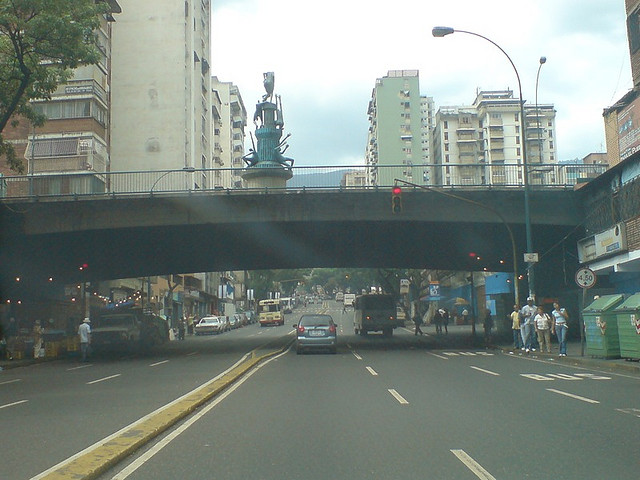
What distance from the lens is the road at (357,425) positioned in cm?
730

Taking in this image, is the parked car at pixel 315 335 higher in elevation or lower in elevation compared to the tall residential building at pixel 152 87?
lower

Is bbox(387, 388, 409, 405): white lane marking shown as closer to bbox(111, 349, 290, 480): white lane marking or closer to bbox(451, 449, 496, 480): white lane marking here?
bbox(111, 349, 290, 480): white lane marking

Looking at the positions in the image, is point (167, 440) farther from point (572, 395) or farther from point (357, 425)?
point (572, 395)

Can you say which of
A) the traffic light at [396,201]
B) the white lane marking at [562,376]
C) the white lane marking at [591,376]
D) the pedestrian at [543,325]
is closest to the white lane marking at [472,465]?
the white lane marking at [562,376]

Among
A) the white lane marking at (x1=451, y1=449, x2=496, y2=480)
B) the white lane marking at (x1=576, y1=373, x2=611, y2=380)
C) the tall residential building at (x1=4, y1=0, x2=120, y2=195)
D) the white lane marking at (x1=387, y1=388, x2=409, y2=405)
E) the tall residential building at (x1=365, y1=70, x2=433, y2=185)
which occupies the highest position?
the tall residential building at (x1=365, y1=70, x2=433, y2=185)

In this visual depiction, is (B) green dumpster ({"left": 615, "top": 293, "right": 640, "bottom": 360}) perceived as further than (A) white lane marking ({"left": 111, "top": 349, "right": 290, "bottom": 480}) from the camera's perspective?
Yes

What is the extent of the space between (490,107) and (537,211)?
81874mm

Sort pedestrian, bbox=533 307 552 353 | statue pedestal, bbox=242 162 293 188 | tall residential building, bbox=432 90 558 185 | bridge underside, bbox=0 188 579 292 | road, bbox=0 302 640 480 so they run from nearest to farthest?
road, bbox=0 302 640 480, pedestrian, bbox=533 307 552 353, bridge underside, bbox=0 188 579 292, statue pedestal, bbox=242 162 293 188, tall residential building, bbox=432 90 558 185

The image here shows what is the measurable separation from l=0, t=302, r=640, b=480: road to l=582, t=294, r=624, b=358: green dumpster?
2555mm

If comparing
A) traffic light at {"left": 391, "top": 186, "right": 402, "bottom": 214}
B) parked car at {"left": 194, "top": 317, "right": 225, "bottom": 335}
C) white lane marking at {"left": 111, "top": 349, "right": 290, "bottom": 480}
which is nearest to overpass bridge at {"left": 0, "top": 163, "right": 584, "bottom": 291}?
traffic light at {"left": 391, "top": 186, "right": 402, "bottom": 214}

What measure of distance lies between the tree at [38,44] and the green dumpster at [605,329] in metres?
17.8

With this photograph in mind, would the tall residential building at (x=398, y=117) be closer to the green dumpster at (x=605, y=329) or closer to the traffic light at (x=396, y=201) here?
the traffic light at (x=396, y=201)

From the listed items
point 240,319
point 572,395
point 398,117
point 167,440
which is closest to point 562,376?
point 572,395

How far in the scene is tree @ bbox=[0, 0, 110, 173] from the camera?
20203 millimetres
